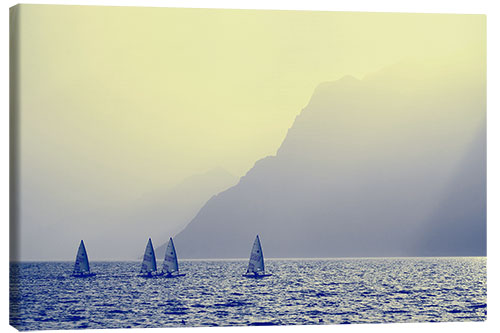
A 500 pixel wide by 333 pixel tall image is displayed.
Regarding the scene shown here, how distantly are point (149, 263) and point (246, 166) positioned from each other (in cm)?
246

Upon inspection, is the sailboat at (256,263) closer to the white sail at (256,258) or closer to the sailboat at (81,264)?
the white sail at (256,258)

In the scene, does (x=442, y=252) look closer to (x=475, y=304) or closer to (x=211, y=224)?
(x=475, y=304)

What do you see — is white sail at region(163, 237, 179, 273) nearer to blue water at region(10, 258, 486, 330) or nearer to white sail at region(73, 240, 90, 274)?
blue water at region(10, 258, 486, 330)

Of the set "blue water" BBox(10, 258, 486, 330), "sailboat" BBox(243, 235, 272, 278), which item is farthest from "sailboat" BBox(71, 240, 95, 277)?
"sailboat" BBox(243, 235, 272, 278)

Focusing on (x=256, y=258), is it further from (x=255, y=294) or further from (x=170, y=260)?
(x=170, y=260)

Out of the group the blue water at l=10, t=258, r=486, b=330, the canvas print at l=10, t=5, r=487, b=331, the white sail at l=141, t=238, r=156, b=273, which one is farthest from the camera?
the white sail at l=141, t=238, r=156, b=273

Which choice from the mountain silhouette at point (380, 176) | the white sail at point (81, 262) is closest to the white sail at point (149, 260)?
the mountain silhouette at point (380, 176)

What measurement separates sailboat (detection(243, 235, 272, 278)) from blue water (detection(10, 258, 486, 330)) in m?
0.13

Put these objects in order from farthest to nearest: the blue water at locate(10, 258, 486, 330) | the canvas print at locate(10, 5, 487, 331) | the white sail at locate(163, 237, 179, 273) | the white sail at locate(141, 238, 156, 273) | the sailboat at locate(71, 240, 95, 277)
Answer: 1. the white sail at locate(141, 238, 156, 273)
2. the white sail at locate(163, 237, 179, 273)
3. the sailboat at locate(71, 240, 95, 277)
4. the canvas print at locate(10, 5, 487, 331)
5. the blue water at locate(10, 258, 486, 330)

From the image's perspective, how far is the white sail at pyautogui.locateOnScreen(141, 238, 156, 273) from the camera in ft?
67.3

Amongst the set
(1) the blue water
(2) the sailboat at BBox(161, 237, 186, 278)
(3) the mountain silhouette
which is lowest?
(1) the blue water

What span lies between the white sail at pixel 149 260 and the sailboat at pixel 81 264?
1.08m

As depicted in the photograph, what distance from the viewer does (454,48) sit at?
2059 centimetres

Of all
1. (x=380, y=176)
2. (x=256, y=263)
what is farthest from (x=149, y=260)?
(x=380, y=176)
